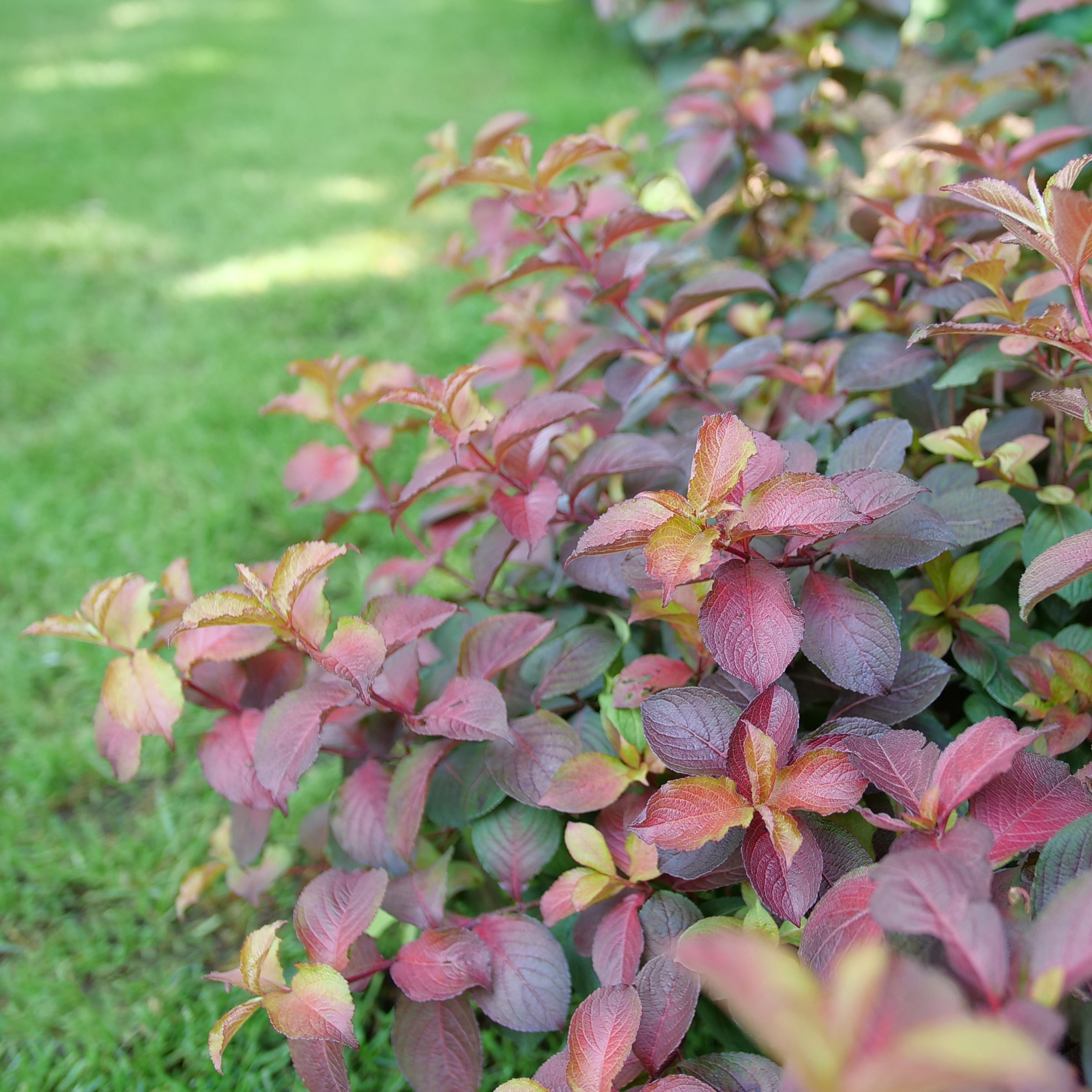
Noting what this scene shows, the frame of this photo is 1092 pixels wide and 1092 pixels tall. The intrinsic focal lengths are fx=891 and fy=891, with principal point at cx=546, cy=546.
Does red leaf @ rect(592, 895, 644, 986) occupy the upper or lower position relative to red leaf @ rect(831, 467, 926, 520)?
lower

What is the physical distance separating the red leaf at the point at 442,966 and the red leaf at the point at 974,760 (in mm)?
490

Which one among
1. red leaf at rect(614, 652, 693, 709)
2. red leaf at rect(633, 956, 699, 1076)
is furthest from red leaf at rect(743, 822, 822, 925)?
red leaf at rect(614, 652, 693, 709)

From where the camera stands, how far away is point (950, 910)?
52cm

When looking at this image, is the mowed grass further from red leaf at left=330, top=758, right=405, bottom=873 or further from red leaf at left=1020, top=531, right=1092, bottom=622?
red leaf at left=1020, top=531, right=1092, bottom=622

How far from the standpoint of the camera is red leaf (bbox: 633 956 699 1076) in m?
0.78

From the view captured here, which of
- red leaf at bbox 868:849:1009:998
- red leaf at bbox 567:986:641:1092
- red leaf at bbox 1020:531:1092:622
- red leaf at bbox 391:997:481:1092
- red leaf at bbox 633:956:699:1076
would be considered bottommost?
red leaf at bbox 391:997:481:1092

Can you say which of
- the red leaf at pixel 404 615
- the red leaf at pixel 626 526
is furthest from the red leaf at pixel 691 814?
the red leaf at pixel 404 615

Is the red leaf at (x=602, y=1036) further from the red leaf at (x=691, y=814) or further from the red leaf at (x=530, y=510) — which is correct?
the red leaf at (x=530, y=510)

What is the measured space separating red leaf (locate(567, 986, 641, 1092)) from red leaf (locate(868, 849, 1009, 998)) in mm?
272

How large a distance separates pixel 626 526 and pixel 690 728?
0.20 m

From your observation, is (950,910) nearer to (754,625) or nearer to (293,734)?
(754,625)

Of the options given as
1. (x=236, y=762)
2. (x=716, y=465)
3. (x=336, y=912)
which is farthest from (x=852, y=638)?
(x=236, y=762)

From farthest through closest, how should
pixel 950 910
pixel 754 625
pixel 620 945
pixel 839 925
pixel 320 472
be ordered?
pixel 320 472 → pixel 620 945 → pixel 754 625 → pixel 839 925 → pixel 950 910

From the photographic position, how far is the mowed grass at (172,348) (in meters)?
1.39
